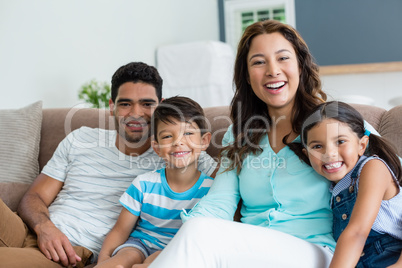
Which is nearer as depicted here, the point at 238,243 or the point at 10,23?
the point at 238,243

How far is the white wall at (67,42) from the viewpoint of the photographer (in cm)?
318

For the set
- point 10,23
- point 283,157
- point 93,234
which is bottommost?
point 93,234

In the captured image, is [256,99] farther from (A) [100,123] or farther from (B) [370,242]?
(A) [100,123]

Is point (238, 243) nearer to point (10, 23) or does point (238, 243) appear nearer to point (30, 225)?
point (30, 225)

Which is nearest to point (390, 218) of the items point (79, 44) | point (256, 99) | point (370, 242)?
point (370, 242)

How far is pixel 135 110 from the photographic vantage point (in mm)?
1830

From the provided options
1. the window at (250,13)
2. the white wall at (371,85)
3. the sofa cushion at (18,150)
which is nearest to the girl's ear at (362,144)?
the sofa cushion at (18,150)

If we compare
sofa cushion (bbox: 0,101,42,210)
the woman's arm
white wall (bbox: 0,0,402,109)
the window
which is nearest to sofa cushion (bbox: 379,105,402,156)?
the woman's arm

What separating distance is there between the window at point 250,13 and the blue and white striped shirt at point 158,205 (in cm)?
500

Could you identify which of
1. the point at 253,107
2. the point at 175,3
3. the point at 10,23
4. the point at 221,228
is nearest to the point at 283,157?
the point at 253,107

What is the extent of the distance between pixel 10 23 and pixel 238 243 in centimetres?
263

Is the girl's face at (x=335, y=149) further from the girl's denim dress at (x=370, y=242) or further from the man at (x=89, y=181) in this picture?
the man at (x=89, y=181)

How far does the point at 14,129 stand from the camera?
2.11 m

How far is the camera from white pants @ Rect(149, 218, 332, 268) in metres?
1.10
